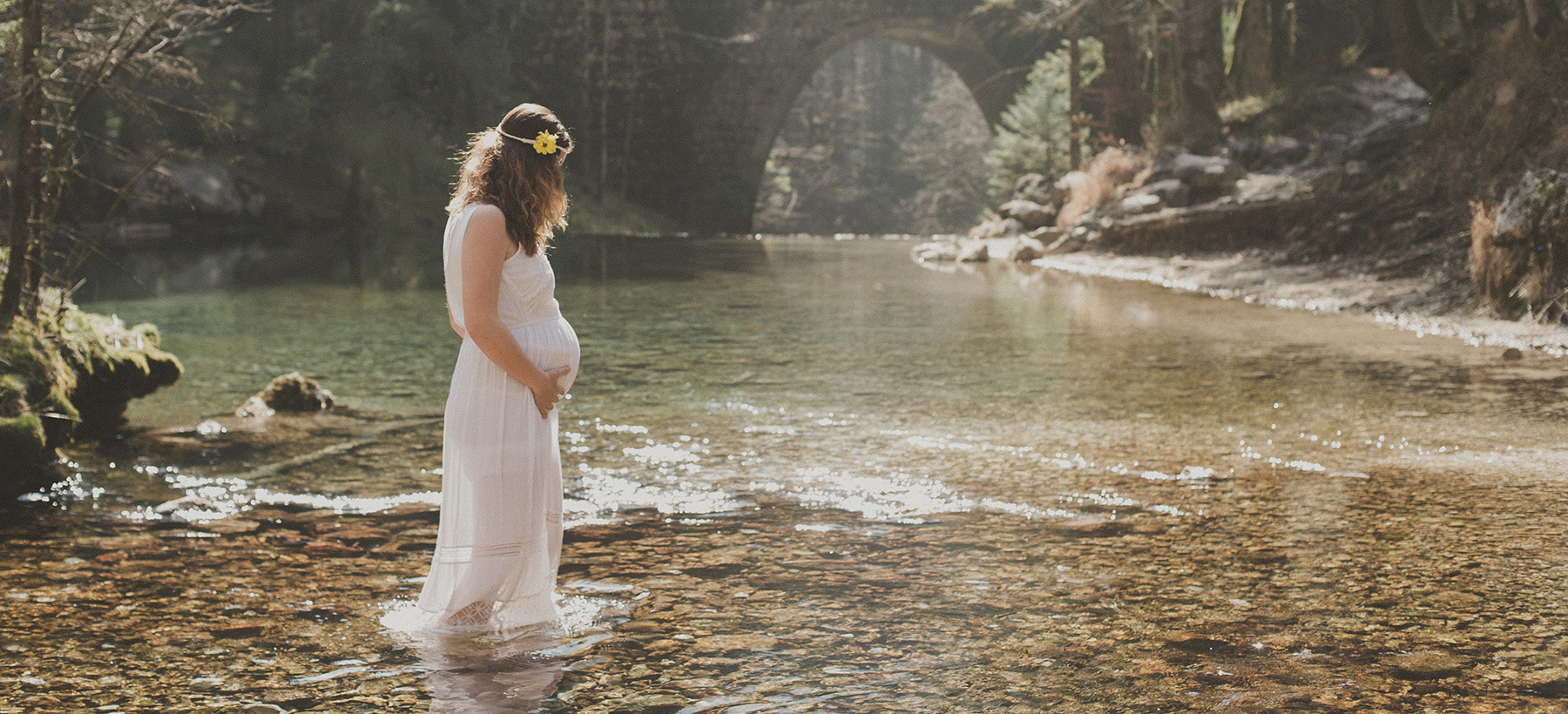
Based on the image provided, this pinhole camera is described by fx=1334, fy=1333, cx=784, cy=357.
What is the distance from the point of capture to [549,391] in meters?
3.90

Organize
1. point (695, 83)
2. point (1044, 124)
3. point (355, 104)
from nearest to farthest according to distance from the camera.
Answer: point (355, 104) → point (1044, 124) → point (695, 83)

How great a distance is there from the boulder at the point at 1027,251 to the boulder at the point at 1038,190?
9.23 ft

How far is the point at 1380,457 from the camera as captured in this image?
6445 millimetres

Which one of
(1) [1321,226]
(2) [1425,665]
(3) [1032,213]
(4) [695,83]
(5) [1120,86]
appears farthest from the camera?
(4) [695,83]

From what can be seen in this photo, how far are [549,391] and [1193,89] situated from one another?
22404 mm

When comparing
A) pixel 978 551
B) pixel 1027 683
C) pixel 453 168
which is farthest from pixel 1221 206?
pixel 453 168

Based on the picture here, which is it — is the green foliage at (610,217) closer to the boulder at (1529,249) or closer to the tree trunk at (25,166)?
the boulder at (1529,249)

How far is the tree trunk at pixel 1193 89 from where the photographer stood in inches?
937

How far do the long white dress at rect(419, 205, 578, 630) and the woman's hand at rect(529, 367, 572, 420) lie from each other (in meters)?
A: 0.02

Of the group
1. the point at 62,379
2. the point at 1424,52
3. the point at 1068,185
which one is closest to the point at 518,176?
the point at 62,379

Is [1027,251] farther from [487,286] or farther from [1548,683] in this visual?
[487,286]

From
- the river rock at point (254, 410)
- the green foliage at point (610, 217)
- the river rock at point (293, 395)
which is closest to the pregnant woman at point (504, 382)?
the river rock at point (254, 410)

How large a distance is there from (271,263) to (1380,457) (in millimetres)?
18458

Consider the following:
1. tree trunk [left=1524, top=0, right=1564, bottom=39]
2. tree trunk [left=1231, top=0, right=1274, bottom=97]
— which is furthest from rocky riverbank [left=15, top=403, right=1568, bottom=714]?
tree trunk [left=1231, top=0, right=1274, bottom=97]
